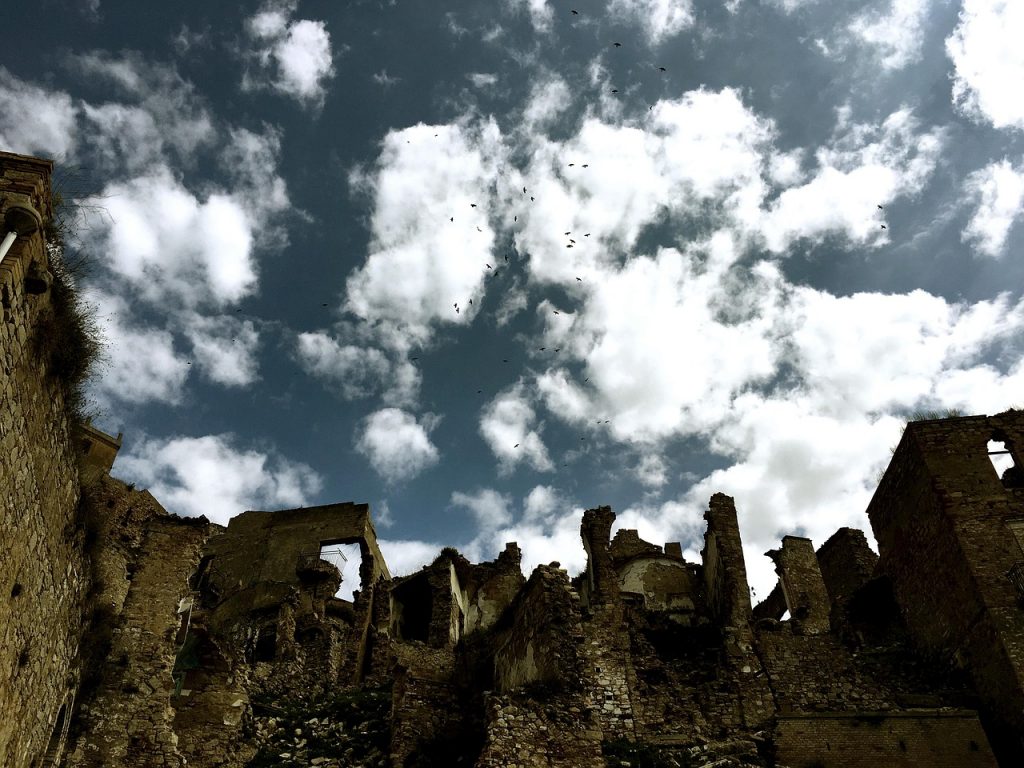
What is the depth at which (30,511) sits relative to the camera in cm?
873

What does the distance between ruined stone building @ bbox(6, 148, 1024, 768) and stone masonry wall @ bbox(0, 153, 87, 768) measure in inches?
1.7

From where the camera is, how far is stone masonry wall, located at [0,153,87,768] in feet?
25.7

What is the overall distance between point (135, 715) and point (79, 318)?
7.07 meters

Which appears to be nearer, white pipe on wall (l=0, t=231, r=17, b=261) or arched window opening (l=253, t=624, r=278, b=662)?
white pipe on wall (l=0, t=231, r=17, b=261)

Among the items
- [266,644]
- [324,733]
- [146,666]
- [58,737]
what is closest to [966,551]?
[324,733]

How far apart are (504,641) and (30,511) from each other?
11560mm

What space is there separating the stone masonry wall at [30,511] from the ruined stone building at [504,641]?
0.04 meters

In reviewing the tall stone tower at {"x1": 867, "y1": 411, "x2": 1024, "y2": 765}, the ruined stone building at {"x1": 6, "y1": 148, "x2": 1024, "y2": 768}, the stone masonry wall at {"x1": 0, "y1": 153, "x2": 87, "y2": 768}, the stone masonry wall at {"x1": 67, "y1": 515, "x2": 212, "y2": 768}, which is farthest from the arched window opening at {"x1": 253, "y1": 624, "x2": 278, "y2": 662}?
the tall stone tower at {"x1": 867, "y1": 411, "x2": 1024, "y2": 765}

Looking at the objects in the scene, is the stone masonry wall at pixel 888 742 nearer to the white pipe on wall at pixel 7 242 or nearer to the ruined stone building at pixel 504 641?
the ruined stone building at pixel 504 641

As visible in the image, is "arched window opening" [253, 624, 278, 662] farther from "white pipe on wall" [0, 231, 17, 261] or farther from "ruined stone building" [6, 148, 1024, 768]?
"white pipe on wall" [0, 231, 17, 261]

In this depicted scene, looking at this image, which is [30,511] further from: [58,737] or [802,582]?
[802,582]

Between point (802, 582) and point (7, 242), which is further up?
point (802, 582)

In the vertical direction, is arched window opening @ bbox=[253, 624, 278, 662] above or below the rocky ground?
above

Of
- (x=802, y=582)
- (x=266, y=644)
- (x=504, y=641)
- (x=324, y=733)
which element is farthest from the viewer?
(x=802, y=582)
